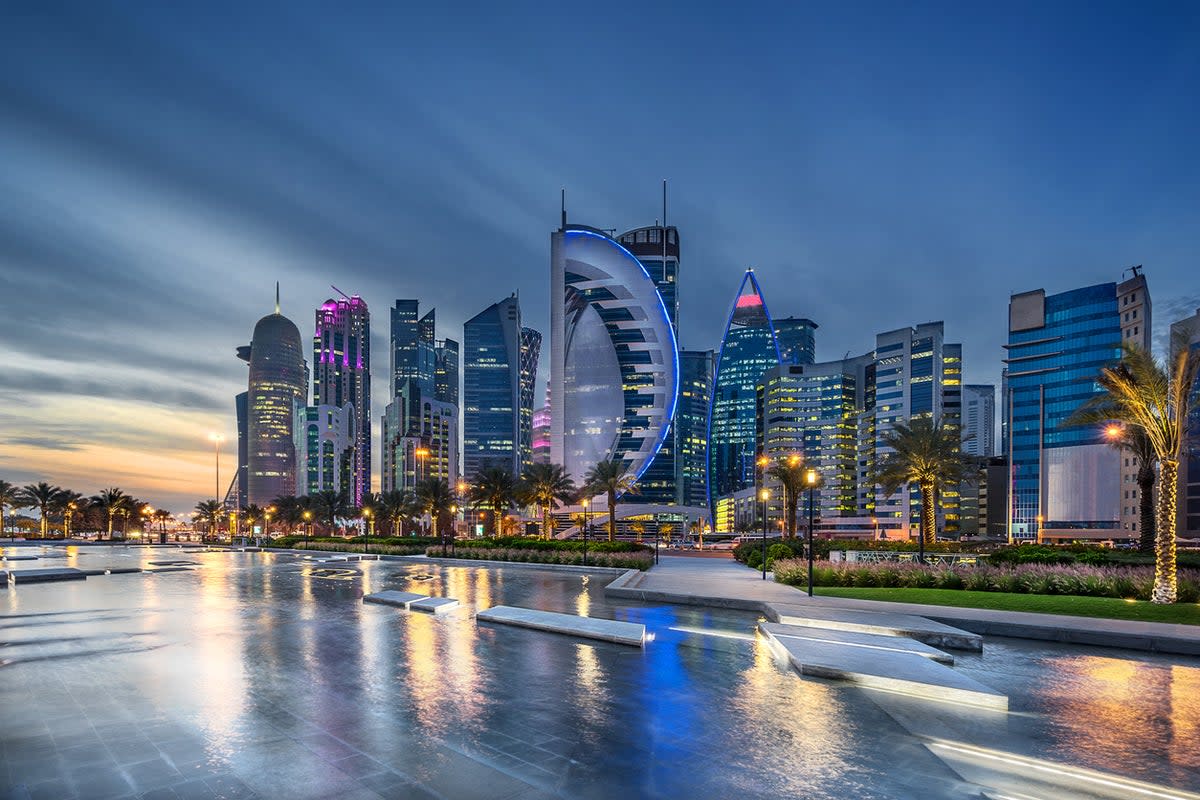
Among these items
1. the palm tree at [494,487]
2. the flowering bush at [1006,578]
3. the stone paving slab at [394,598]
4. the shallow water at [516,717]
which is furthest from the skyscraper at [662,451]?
the shallow water at [516,717]

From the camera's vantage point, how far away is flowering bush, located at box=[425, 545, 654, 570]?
33594 millimetres

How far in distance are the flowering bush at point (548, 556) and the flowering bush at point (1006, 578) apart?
10.8 meters

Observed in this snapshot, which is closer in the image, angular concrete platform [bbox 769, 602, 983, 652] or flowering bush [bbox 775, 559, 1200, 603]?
angular concrete platform [bbox 769, 602, 983, 652]

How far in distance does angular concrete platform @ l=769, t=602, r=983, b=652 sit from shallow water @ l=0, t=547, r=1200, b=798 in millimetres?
886

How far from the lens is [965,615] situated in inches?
603

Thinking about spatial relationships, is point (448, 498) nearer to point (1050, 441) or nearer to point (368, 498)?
point (368, 498)

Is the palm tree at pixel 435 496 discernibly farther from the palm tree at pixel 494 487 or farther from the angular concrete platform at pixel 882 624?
the angular concrete platform at pixel 882 624

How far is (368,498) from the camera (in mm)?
70438

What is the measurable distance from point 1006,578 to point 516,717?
17297 mm

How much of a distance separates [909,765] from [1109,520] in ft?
445

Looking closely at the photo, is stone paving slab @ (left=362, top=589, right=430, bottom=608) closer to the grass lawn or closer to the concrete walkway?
the concrete walkway

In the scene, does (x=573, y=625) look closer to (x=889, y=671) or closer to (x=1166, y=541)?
(x=889, y=671)

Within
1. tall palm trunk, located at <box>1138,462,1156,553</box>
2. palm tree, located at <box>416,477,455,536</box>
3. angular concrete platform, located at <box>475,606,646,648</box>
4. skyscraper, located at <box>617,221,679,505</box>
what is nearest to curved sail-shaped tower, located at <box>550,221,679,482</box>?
skyscraper, located at <box>617,221,679,505</box>

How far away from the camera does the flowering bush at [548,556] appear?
1323 inches
